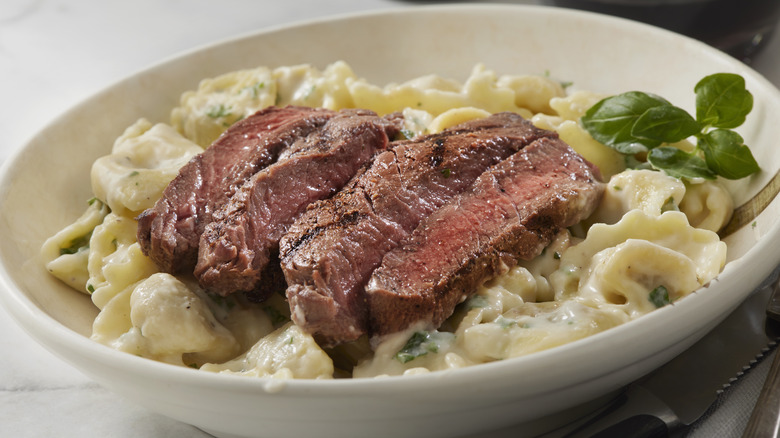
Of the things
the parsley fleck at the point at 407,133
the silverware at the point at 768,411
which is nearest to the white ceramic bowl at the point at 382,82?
the silverware at the point at 768,411

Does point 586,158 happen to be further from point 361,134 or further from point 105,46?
point 105,46

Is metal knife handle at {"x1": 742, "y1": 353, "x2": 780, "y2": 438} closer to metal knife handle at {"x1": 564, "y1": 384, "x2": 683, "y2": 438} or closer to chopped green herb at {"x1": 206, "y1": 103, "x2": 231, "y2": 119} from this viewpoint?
metal knife handle at {"x1": 564, "y1": 384, "x2": 683, "y2": 438}

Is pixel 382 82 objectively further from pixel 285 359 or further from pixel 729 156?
pixel 285 359

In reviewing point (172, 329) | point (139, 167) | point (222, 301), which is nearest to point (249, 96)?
point (139, 167)

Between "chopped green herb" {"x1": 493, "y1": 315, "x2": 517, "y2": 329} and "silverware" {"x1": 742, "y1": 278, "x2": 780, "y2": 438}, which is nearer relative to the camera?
"silverware" {"x1": 742, "y1": 278, "x2": 780, "y2": 438}

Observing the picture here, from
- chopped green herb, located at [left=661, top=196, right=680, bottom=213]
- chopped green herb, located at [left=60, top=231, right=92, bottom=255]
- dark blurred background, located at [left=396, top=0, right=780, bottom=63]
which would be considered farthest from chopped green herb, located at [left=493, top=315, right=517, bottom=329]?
dark blurred background, located at [left=396, top=0, right=780, bottom=63]

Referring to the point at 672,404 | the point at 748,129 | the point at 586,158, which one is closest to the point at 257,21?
the point at 586,158
